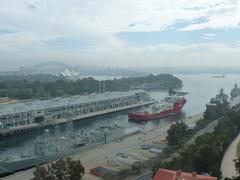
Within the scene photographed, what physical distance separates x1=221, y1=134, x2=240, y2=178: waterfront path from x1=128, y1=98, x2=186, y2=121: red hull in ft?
27.5

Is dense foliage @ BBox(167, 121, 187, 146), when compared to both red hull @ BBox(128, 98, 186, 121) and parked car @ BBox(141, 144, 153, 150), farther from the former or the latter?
red hull @ BBox(128, 98, 186, 121)

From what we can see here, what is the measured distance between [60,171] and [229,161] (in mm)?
4727

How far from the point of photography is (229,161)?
8828 millimetres

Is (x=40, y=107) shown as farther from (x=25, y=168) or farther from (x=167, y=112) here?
(x=25, y=168)

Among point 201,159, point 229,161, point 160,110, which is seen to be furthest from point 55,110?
point 201,159

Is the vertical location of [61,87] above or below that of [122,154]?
above

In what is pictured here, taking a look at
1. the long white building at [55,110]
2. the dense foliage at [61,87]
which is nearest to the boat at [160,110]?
the long white building at [55,110]

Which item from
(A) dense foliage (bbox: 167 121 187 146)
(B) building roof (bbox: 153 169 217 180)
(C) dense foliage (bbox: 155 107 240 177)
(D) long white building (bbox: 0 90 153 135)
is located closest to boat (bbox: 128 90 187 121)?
(D) long white building (bbox: 0 90 153 135)

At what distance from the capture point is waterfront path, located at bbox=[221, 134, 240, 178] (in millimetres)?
7889

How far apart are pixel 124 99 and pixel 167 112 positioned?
4094 millimetres

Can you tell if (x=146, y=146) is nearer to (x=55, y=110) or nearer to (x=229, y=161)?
(x=229, y=161)

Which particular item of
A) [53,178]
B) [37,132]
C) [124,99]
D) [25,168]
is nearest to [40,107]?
[37,132]

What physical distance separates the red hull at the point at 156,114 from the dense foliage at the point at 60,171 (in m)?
12.7

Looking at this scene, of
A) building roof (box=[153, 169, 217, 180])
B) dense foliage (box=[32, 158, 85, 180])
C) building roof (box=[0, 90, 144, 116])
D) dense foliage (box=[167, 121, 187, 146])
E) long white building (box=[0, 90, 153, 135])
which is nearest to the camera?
building roof (box=[153, 169, 217, 180])
